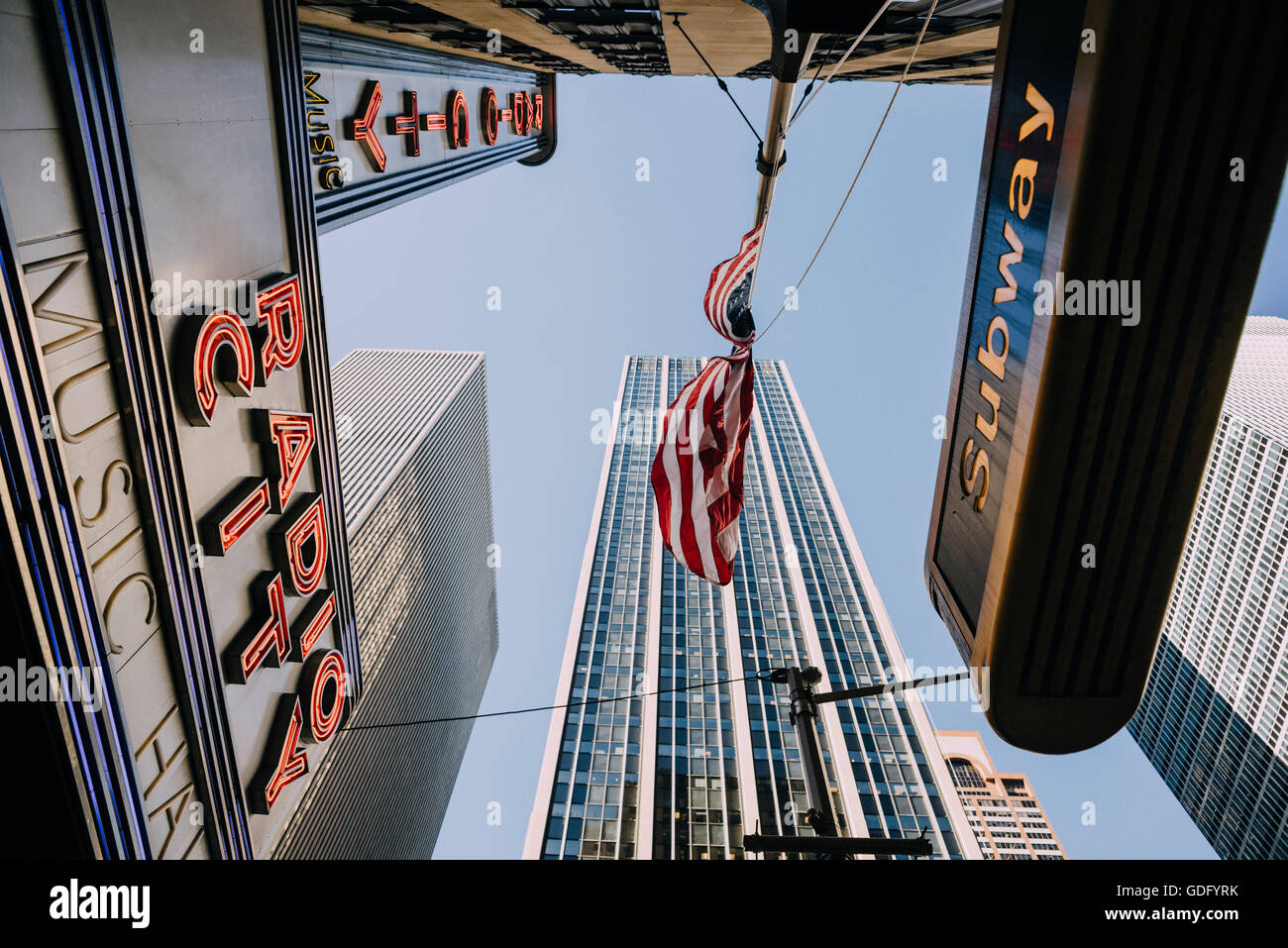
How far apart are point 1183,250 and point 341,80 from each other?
18.3 m

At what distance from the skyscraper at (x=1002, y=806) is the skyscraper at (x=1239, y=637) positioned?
106 feet

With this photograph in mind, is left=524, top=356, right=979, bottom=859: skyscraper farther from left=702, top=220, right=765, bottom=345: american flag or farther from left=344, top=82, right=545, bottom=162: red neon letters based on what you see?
left=344, top=82, right=545, bottom=162: red neon letters

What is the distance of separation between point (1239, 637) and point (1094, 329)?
132 m

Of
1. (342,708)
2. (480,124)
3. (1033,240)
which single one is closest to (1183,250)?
(1033,240)

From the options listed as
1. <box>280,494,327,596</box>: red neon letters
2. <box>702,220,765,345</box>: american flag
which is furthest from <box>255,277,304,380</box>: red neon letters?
<box>702,220,765,345</box>: american flag

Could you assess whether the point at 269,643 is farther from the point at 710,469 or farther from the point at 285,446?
the point at 710,469

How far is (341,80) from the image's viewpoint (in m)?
14.8

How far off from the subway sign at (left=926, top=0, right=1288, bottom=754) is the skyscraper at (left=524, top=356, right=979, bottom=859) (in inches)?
1101

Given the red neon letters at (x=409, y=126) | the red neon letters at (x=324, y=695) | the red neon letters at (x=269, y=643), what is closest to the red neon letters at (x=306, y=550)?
the red neon letters at (x=269, y=643)

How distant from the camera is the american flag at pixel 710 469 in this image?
9.09 metres

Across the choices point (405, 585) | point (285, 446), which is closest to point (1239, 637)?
point (285, 446)

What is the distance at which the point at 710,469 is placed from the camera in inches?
358

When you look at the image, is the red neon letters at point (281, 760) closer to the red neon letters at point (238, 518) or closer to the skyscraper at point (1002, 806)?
the red neon letters at point (238, 518)
